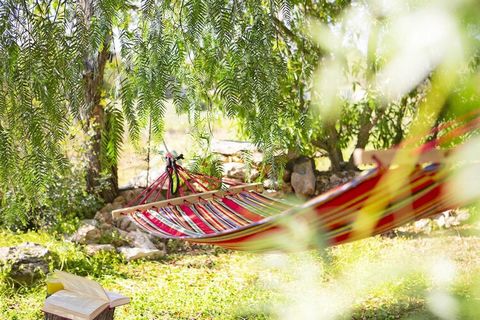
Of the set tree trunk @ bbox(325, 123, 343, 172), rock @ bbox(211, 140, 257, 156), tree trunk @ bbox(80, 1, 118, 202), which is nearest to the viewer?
tree trunk @ bbox(80, 1, 118, 202)

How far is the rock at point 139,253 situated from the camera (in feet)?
12.8

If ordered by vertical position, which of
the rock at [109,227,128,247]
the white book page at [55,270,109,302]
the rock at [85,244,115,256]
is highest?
the rock at [109,227,128,247]

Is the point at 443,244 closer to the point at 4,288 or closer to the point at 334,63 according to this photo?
the point at 334,63

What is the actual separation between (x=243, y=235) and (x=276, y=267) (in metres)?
1.90

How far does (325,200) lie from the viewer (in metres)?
1.57

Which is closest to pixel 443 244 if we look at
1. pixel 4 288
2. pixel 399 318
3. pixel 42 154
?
pixel 399 318

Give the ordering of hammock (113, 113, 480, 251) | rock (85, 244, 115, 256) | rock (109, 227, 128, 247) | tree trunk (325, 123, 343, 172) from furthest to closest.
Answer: tree trunk (325, 123, 343, 172)
rock (109, 227, 128, 247)
rock (85, 244, 115, 256)
hammock (113, 113, 480, 251)

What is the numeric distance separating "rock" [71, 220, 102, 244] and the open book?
7.12ft

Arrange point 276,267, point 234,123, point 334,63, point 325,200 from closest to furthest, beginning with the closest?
point 325,200, point 276,267, point 334,63, point 234,123

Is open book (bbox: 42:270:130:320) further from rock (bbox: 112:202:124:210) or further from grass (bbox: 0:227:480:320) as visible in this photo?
rock (bbox: 112:202:124:210)

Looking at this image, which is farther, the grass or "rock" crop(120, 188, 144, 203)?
"rock" crop(120, 188, 144, 203)

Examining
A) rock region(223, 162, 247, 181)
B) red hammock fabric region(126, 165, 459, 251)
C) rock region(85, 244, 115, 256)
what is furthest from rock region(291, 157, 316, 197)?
red hammock fabric region(126, 165, 459, 251)

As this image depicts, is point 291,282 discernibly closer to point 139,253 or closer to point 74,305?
point 139,253

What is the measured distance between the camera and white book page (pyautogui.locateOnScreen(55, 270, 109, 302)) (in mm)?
1727
